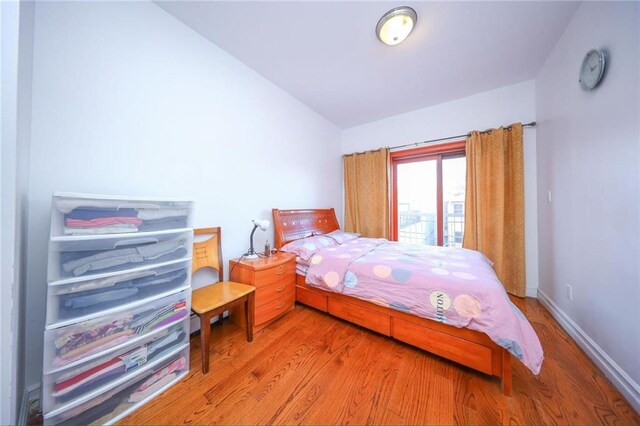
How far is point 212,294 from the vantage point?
1589 millimetres

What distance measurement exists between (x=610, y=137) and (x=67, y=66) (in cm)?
344

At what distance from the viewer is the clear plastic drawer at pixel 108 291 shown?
0.91m

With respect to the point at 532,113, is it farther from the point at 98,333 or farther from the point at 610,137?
the point at 98,333

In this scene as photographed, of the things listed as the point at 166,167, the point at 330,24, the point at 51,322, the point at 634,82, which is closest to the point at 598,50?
the point at 634,82

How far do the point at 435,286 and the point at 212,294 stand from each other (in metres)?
1.71

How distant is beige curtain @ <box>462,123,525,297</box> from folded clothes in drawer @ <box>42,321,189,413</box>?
11.1 feet

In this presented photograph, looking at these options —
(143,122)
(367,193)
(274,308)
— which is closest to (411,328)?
(274,308)

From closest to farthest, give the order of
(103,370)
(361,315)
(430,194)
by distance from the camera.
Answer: (103,370)
(361,315)
(430,194)

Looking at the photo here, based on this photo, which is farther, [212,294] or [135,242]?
[212,294]

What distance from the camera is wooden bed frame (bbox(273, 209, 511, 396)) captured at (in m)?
1.25

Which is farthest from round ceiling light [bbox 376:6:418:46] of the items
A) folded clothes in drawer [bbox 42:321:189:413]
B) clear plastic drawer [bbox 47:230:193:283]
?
folded clothes in drawer [bbox 42:321:189:413]

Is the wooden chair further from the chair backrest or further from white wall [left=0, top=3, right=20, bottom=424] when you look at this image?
white wall [left=0, top=3, right=20, bottom=424]

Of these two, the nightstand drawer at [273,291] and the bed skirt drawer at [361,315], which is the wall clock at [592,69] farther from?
the nightstand drawer at [273,291]

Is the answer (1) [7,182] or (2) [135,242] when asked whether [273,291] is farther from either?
(1) [7,182]
